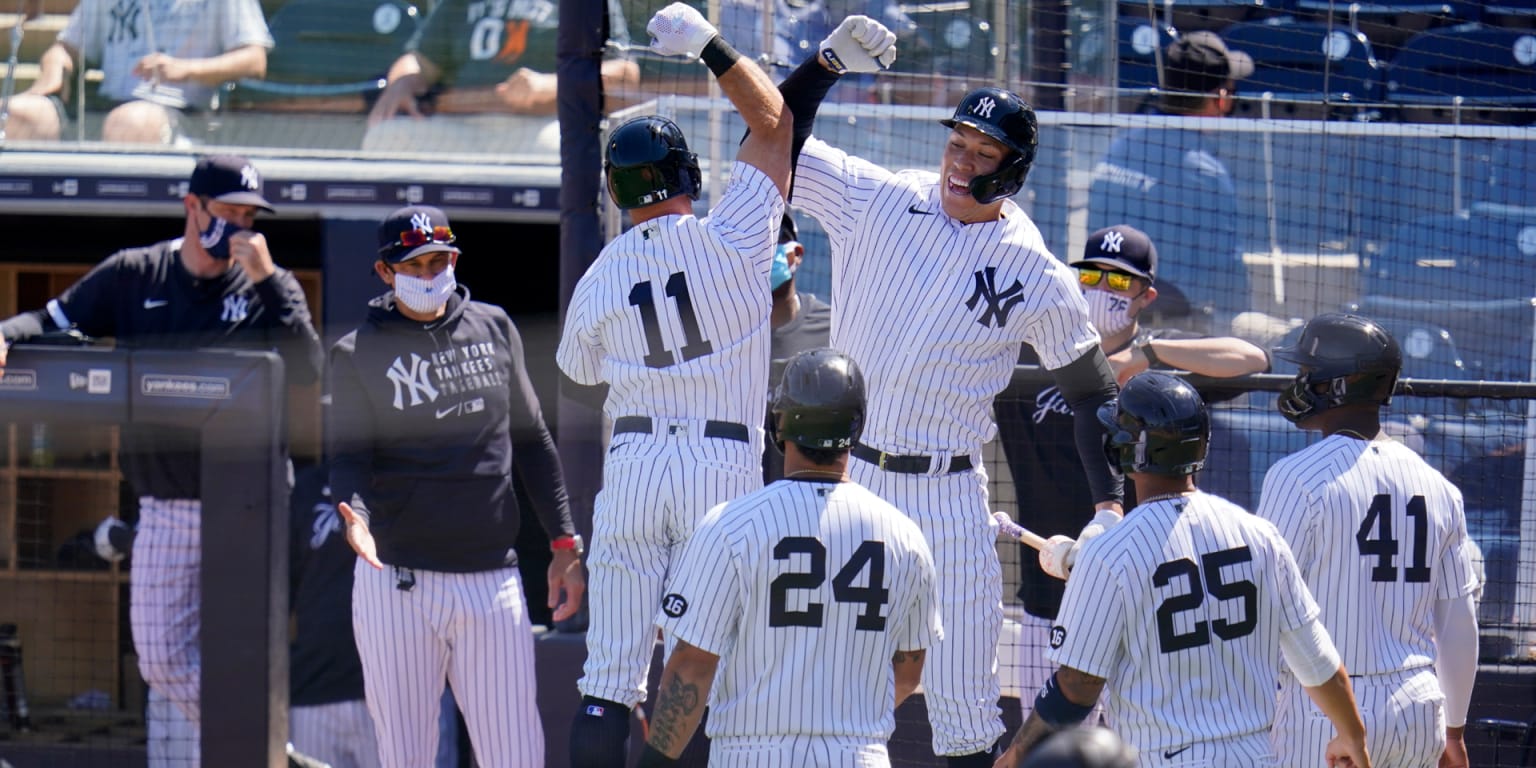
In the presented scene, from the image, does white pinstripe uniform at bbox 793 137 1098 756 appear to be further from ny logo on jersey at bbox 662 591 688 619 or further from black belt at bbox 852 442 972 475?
ny logo on jersey at bbox 662 591 688 619

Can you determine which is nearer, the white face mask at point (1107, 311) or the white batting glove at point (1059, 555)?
the white batting glove at point (1059, 555)

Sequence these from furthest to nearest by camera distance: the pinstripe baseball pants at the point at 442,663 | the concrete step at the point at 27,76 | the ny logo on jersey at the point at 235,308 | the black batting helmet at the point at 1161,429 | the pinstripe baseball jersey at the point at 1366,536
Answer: the concrete step at the point at 27,76, the ny logo on jersey at the point at 235,308, the pinstripe baseball pants at the point at 442,663, the pinstripe baseball jersey at the point at 1366,536, the black batting helmet at the point at 1161,429

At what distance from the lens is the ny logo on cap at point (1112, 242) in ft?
14.9

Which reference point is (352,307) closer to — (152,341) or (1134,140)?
(152,341)


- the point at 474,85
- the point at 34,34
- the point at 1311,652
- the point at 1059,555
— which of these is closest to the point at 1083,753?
the point at 1311,652

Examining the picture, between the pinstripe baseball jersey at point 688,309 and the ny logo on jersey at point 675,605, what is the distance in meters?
0.75

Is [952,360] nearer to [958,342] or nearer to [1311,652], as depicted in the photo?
[958,342]

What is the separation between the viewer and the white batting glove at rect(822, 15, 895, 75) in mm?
3635

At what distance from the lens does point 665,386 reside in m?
3.65

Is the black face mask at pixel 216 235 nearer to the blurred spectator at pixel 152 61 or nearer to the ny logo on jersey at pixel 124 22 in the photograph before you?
the blurred spectator at pixel 152 61

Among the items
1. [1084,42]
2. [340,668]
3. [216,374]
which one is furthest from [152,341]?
[1084,42]

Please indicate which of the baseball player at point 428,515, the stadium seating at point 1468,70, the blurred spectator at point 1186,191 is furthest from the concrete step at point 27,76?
the stadium seating at point 1468,70

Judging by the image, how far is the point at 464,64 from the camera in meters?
7.16

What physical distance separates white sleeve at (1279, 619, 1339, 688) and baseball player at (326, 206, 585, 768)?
1.98 m
